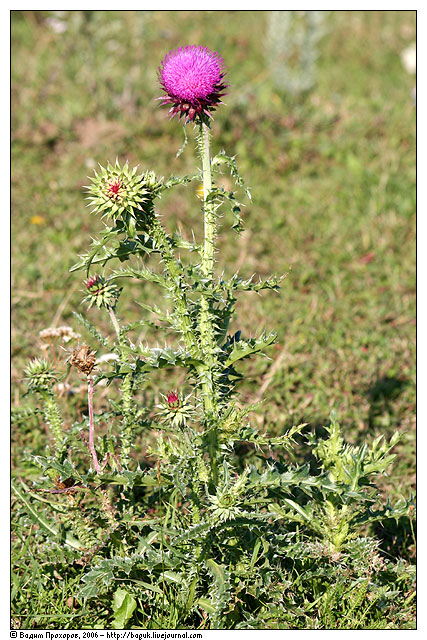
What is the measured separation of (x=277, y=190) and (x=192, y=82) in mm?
4271

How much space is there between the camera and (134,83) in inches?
302

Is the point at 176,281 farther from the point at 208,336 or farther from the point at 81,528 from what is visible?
the point at 81,528

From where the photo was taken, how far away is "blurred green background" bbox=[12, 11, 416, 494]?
13.7 feet

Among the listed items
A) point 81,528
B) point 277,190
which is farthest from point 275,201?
point 81,528

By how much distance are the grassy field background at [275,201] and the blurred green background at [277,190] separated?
0.02 m

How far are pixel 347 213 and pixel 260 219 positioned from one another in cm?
79

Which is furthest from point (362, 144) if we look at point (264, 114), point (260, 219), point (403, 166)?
point (260, 219)

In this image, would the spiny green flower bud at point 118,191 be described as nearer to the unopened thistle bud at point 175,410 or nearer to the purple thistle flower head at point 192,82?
the purple thistle flower head at point 192,82

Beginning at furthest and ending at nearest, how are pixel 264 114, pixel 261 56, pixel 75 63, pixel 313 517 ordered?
pixel 261 56, pixel 75 63, pixel 264 114, pixel 313 517

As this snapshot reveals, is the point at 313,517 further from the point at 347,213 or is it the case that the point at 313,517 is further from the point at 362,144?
the point at 362,144

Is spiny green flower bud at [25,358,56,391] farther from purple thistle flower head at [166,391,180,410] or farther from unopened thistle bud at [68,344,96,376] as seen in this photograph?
purple thistle flower head at [166,391,180,410]

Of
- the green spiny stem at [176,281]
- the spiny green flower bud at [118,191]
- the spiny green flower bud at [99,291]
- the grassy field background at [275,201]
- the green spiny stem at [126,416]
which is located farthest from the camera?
the grassy field background at [275,201]

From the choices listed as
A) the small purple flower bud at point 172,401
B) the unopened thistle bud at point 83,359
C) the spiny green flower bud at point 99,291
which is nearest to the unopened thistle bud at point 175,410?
the small purple flower bud at point 172,401

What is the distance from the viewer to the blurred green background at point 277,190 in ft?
13.7
